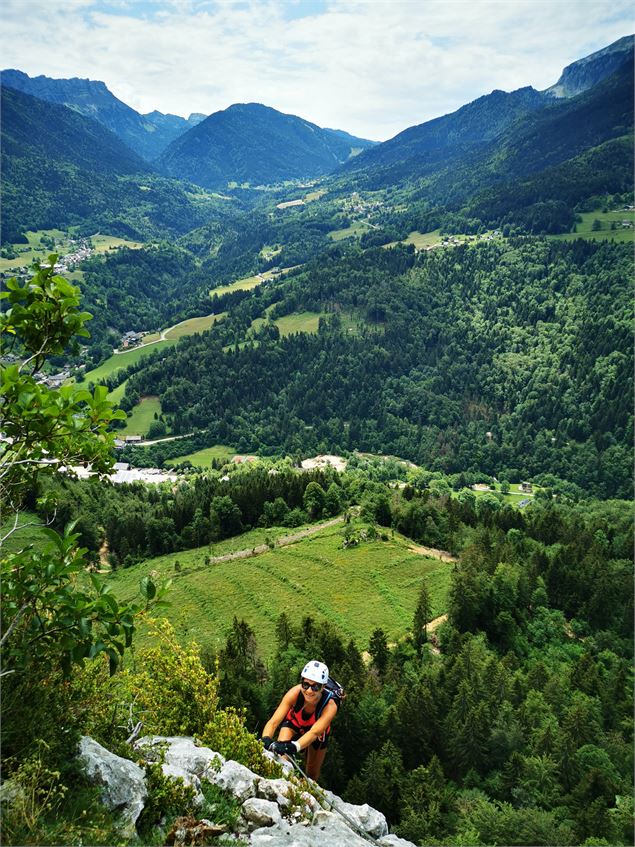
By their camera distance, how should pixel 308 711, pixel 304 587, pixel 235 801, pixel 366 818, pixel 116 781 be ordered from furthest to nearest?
pixel 304 587 < pixel 366 818 < pixel 308 711 < pixel 235 801 < pixel 116 781

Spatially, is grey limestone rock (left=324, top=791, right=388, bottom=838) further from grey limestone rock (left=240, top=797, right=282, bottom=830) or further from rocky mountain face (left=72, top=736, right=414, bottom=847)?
grey limestone rock (left=240, top=797, right=282, bottom=830)

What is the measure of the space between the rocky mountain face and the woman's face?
6.60ft

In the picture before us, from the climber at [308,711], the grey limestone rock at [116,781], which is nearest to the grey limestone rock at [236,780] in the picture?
the climber at [308,711]

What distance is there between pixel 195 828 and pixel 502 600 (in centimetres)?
7160

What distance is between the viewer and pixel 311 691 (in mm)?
15539

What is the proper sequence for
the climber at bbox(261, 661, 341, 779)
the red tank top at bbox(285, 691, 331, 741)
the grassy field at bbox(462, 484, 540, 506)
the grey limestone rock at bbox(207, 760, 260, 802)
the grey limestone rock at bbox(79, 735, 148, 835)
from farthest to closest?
the grassy field at bbox(462, 484, 540, 506) < the red tank top at bbox(285, 691, 331, 741) < the climber at bbox(261, 661, 341, 779) < the grey limestone rock at bbox(207, 760, 260, 802) < the grey limestone rock at bbox(79, 735, 148, 835)

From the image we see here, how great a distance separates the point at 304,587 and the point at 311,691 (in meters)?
68.5

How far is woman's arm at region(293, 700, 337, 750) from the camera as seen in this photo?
14.3 m

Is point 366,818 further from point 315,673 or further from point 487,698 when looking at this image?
point 487,698

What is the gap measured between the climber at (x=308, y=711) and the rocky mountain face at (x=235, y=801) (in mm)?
1159

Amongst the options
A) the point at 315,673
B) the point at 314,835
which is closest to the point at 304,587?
the point at 315,673

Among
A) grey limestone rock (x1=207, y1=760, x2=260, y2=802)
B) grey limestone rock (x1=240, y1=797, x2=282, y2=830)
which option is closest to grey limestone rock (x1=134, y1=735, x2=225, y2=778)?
grey limestone rock (x1=207, y1=760, x2=260, y2=802)

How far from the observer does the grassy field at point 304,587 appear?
72625 millimetres

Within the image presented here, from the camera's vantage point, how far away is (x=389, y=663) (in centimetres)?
5878
